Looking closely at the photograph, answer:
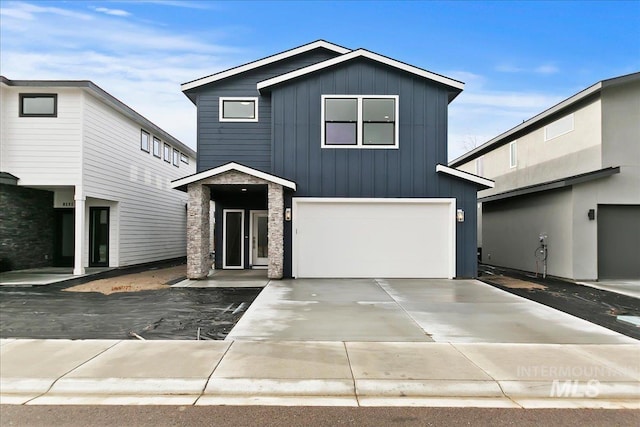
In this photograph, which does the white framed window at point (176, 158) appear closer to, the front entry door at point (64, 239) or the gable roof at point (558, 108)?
the front entry door at point (64, 239)

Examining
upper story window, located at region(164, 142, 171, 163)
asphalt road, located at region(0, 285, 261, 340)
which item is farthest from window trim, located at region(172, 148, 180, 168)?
asphalt road, located at region(0, 285, 261, 340)

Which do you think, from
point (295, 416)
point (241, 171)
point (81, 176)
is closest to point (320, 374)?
point (295, 416)

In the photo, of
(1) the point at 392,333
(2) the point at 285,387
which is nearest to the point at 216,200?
(1) the point at 392,333

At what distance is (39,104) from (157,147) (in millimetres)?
6475

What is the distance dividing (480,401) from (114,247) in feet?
50.9

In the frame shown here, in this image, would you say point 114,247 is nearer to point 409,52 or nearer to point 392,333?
point 392,333

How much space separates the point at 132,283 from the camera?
11.8 m

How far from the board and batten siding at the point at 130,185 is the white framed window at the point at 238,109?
4.62 meters

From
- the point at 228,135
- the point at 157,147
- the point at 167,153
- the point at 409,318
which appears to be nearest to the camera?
the point at 409,318

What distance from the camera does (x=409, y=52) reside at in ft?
77.0

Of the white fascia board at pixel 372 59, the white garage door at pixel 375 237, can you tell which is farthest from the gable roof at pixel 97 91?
the white garage door at pixel 375 237

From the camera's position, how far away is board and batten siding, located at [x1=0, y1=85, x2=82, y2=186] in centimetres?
1362

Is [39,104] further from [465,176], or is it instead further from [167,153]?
[465,176]

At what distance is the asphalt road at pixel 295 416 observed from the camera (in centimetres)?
368
